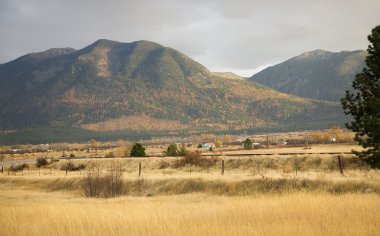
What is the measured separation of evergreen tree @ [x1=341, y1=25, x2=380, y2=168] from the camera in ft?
43.7

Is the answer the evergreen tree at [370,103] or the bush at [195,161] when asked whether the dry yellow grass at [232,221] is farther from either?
the bush at [195,161]

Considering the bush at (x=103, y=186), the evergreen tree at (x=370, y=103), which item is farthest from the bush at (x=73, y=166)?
Result: the evergreen tree at (x=370, y=103)

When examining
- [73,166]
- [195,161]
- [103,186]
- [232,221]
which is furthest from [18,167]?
[232,221]

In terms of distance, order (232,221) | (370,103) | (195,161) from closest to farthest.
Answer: (232,221), (370,103), (195,161)

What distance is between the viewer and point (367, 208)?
12156 millimetres

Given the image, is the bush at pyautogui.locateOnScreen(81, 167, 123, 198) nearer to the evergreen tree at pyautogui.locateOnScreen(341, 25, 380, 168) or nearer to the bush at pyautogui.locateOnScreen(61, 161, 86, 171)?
the evergreen tree at pyautogui.locateOnScreen(341, 25, 380, 168)

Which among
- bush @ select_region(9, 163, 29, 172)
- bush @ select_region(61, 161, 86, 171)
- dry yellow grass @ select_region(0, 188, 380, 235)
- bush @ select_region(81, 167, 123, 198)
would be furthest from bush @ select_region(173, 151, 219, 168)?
dry yellow grass @ select_region(0, 188, 380, 235)

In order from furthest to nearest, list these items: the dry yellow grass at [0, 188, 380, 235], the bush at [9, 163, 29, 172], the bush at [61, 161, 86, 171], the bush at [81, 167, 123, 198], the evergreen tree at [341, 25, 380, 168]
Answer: the bush at [9, 163, 29, 172]
the bush at [61, 161, 86, 171]
the bush at [81, 167, 123, 198]
the evergreen tree at [341, 25, 380, 168]
the dry yellow grass at [0, 188, 380, 235]

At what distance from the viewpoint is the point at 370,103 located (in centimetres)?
1318

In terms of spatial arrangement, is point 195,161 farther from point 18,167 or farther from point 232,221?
point 232,221

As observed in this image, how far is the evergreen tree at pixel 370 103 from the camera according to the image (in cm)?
1330

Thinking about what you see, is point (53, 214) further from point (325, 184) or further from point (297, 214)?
point (325, 184)

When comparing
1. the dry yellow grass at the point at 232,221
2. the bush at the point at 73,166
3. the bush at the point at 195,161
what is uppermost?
the dry yellow grass at the point at 232,221

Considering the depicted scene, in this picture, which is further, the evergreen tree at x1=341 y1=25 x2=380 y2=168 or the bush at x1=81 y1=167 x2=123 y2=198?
the bush at x1=81 y1=167 x2=123 y2=198
